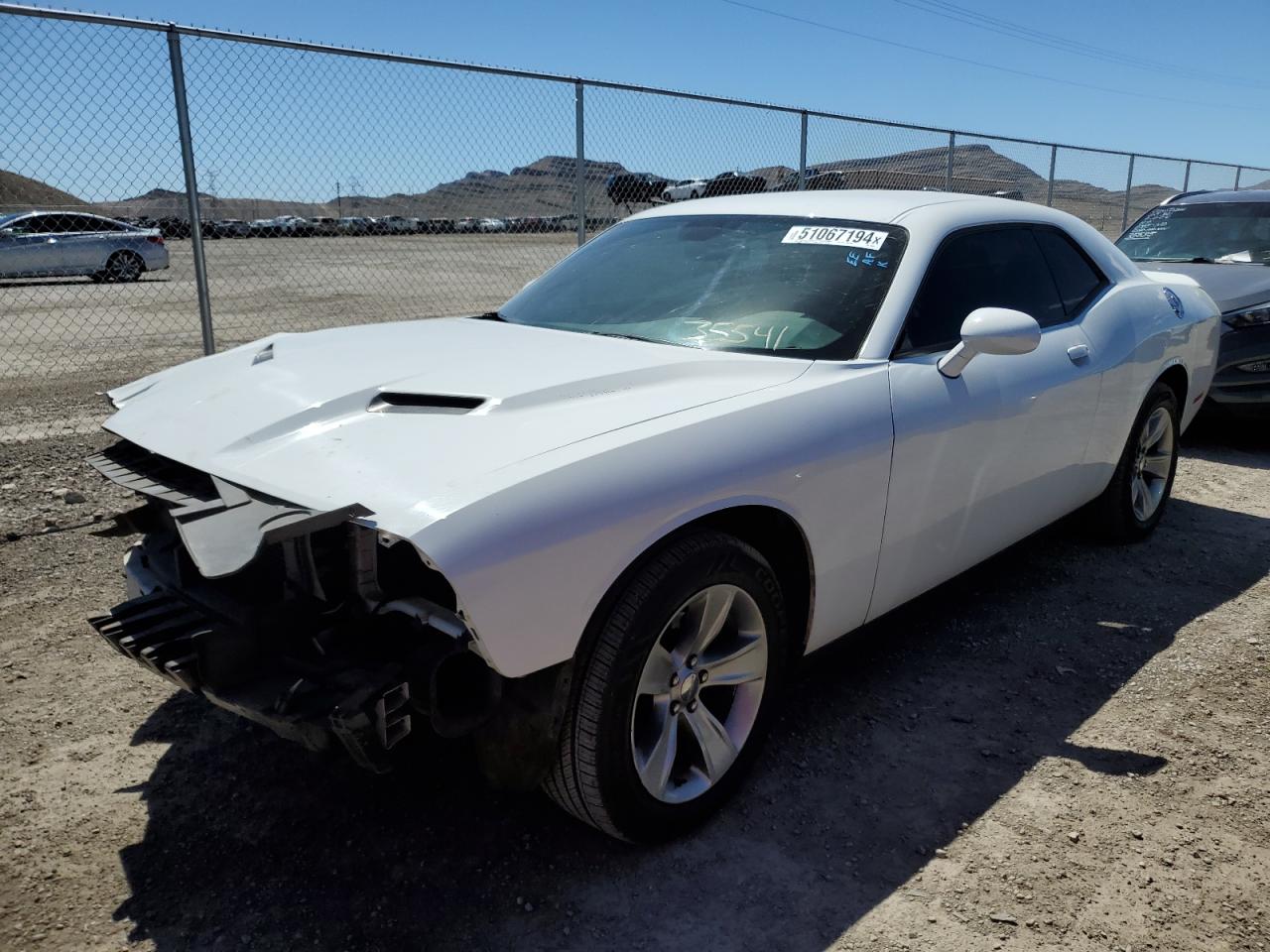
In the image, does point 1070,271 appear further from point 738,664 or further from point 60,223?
point 60,223

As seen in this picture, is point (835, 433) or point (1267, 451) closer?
point (835, 433)

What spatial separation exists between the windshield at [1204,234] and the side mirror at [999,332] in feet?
18.7

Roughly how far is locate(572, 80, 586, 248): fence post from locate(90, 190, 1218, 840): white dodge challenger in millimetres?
3697

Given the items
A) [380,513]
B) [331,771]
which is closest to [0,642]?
[331,771]

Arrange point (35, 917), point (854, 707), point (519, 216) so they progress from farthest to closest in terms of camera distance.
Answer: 1. point (519, 216)
2. point (854, 707)
3. point (35, 917)

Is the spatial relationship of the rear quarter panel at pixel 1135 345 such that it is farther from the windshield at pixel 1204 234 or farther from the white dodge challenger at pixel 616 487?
the windshield at pixel 1204 234

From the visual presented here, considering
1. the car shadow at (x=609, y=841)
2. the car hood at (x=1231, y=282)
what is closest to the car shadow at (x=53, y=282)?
the car shadow at (x=609, y=841)

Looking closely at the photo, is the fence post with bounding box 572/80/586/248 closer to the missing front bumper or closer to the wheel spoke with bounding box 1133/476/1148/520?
the wheel spoke with bounding box 1133/476/1148/520

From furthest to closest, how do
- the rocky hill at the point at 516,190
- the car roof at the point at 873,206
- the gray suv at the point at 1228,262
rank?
the gray suv at the point at 1228,262 < the rocky hill at the point at 516,190 < the car roof at the point at 873,206

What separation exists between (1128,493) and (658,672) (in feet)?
10.2

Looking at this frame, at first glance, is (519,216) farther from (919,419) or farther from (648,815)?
(648,815)

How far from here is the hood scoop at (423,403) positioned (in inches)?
98.1

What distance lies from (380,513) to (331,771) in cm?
121

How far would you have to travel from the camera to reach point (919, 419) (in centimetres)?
293
